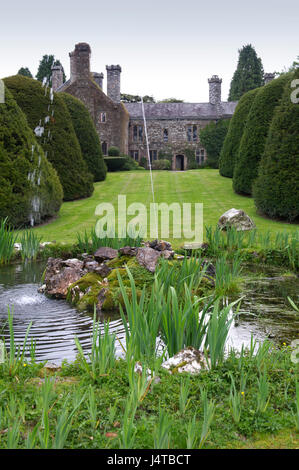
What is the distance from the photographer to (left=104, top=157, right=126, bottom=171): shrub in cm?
3098

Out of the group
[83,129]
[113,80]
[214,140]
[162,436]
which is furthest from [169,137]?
[162,436]

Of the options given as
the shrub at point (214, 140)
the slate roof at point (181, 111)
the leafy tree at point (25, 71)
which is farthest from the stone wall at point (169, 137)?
the leafy tree at point (25, 71)

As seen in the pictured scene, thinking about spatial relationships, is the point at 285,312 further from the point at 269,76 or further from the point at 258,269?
the point at 269,76

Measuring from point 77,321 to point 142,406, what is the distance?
260 centimetres

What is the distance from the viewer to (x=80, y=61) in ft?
110

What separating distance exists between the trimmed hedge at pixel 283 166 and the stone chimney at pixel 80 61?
2195 centimetres

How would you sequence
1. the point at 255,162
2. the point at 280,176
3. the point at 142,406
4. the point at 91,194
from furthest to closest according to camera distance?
the point at 91,194 < the point at 255,162 < the point at 280,176 < the point at 142,406

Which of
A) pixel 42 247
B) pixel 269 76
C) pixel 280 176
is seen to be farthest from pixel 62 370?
pixel 269 76

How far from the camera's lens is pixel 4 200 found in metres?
12.6

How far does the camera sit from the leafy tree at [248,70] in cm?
4519

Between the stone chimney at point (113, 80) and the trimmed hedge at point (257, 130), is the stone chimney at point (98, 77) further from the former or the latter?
the trimmed hedge at point (257, 130)

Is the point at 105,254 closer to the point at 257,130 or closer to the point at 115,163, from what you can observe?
the point at 257,130

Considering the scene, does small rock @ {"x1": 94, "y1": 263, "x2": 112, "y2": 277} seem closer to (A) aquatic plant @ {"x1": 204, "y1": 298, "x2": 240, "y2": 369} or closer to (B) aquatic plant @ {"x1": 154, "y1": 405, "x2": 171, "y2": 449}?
(A) aquatic plant @ {"x1": 204, "y1": 298, "x2": 240, "y2": 369}

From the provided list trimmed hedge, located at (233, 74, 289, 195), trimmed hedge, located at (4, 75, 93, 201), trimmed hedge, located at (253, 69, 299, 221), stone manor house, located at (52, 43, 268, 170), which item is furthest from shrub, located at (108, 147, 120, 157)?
trimmed hedge, located at (253, 69, 299, 221)
